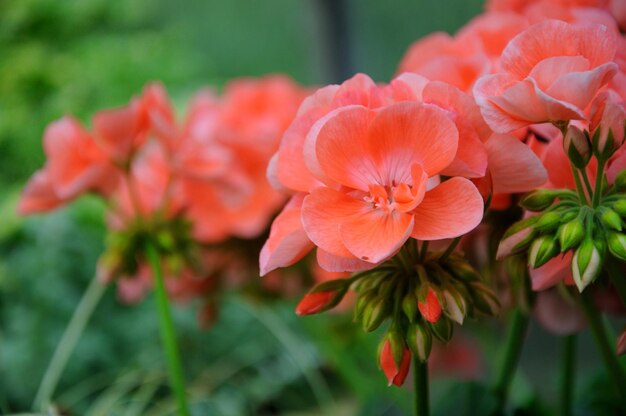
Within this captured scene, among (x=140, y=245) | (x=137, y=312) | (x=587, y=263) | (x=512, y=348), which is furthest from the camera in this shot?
(x=137, y=312)

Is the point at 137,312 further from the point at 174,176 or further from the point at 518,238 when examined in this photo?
the point at 518,238

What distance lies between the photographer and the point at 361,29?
1.43 meters

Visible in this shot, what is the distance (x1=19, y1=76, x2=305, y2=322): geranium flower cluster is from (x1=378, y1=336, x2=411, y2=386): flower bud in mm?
282

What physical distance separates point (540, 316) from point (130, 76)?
129 centimetres

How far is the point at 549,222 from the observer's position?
0.37 metres

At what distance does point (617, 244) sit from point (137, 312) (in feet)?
2.85

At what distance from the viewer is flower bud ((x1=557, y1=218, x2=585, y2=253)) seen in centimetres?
35

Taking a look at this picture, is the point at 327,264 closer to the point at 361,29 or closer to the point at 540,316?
the point at 540,316

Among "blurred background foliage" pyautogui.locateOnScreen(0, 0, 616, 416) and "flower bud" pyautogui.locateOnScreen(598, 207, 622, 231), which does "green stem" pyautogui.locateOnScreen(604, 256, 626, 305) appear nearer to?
"flower bud" pyautogui.locateOnScreen(598, 207, 622, 231)

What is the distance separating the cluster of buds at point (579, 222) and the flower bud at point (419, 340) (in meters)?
0.05

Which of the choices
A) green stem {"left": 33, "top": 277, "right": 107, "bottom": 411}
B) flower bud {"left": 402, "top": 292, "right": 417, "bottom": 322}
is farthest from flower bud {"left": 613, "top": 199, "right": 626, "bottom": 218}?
green stem {"left": 33, "top": 277, "right": 107, "bottom": 411}

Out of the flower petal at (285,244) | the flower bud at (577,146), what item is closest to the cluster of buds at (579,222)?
the flower bud at (577,146)

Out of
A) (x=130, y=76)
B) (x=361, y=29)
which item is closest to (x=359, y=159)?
(x=361, y=29)

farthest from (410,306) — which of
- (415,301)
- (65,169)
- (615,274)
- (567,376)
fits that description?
(65,169)
